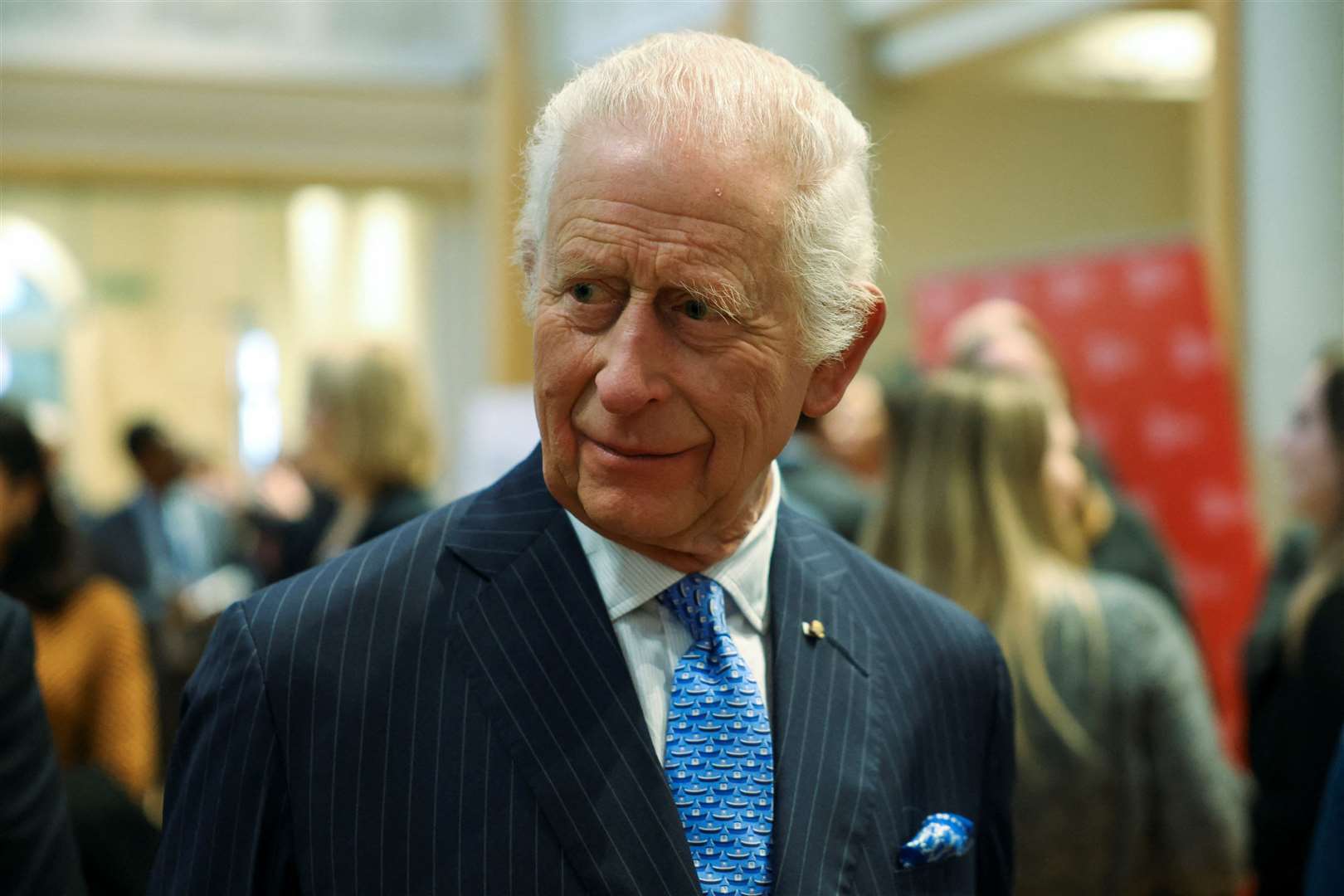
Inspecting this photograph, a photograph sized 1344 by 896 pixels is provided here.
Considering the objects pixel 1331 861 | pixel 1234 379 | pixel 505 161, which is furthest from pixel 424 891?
pixel 505 161

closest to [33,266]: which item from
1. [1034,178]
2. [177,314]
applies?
[177,314]

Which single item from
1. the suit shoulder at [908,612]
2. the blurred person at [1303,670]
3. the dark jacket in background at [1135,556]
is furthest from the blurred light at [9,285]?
the suit shoulder at [908,612]

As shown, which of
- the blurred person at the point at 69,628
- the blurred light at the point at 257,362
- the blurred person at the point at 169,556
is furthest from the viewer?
the blurred light at the point at 257,362

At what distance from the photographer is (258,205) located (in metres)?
12.2

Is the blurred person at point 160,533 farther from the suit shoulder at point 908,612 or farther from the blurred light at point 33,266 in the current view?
the suit shoulder at point 908,612

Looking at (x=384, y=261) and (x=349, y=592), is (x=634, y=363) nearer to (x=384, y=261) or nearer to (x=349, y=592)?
(x=349, y=592)

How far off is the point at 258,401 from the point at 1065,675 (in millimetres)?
12089

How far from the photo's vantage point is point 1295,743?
3.13 m

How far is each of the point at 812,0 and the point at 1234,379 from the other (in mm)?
3156

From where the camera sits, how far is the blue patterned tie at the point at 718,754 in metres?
1.45

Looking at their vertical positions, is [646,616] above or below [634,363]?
below

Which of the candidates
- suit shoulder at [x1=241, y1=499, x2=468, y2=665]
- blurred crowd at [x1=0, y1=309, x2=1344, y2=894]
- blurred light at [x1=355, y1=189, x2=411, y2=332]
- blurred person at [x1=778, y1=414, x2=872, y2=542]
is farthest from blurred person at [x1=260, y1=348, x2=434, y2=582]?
blurred light at [x1=355, y1=189, x2=411, y2=332]

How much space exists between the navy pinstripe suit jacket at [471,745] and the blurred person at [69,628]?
201 centimetres

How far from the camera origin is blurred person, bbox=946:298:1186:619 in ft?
12.3
